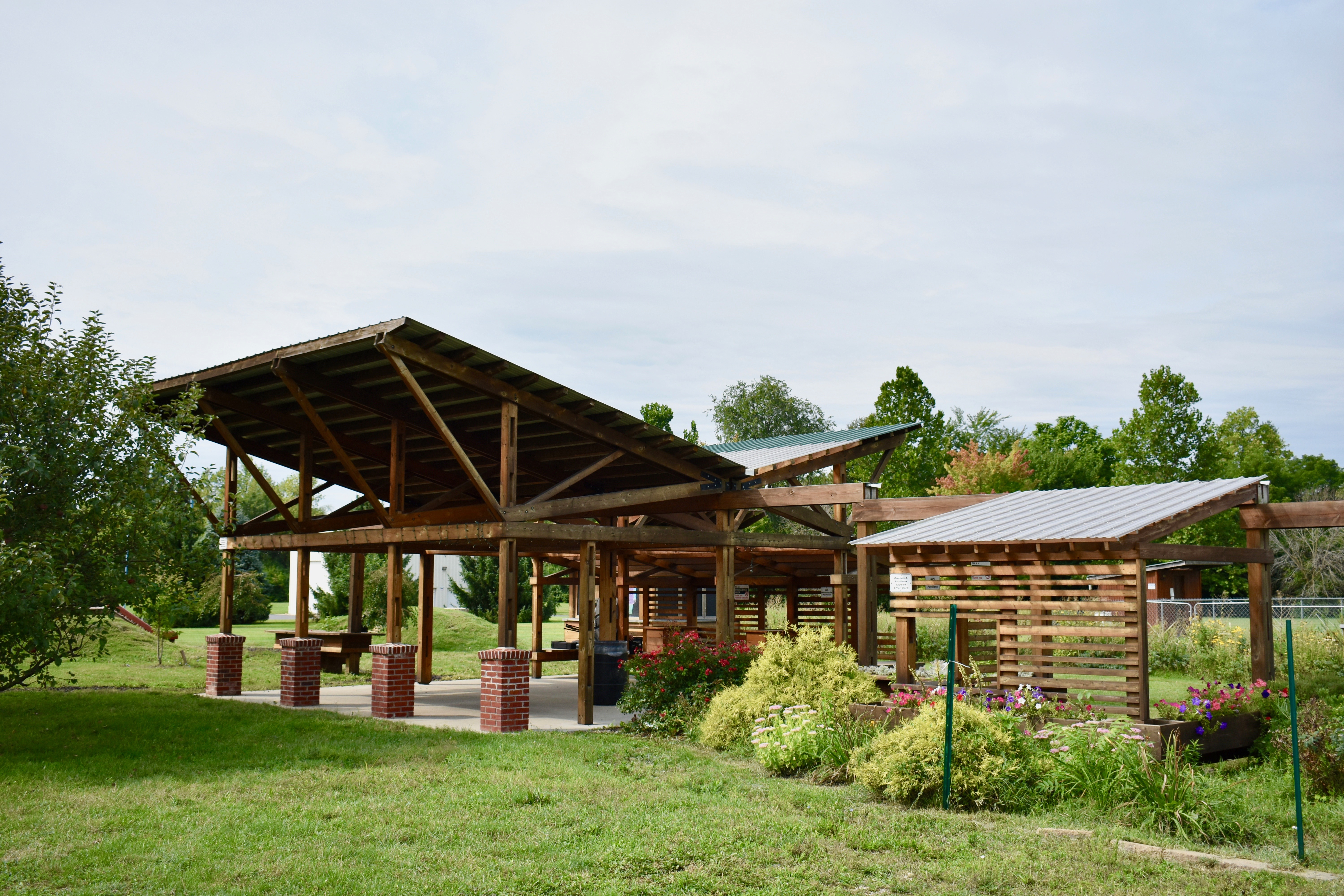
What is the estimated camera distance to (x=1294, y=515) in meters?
10.3

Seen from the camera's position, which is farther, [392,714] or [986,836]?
[392,714]

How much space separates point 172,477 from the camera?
37.7 ft

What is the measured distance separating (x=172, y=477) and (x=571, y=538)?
15.0ft

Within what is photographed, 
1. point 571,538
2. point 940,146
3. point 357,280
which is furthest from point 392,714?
point 940,146

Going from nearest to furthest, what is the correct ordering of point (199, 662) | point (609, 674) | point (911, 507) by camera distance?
point (911, 507)
point (609, 674)
point (199, 662)

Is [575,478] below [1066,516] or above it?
above

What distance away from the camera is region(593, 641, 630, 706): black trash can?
1488 cm

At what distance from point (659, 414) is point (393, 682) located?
2844 cm

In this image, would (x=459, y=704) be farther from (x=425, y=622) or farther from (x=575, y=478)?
(x=575, y=478)

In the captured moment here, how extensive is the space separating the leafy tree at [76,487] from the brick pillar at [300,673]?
8.91ft

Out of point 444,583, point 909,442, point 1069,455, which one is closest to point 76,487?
point 909,442

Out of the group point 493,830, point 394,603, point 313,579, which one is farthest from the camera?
point 313,579

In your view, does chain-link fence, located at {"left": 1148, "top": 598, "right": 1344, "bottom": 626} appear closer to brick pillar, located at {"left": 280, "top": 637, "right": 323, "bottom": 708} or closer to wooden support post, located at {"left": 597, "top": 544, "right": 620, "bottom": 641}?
wooden support post, located at {"left": 597, "top": 544, "right": 620, "bottom": 641}

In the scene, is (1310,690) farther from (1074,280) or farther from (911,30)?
(1074,280)
